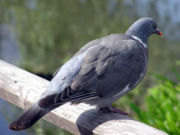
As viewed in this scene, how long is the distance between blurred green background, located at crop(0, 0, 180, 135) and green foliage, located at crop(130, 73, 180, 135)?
4.56ft

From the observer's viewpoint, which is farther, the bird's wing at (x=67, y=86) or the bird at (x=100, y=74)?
the bird at (x=100, y=74)

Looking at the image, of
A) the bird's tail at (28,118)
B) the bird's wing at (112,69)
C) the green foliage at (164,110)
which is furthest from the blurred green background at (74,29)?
the bird's tail at (28,118)

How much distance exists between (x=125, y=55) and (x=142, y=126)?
633mm

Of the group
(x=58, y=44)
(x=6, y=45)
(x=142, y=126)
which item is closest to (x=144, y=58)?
(x=142, y=126)

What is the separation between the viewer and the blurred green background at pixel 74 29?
6.54 metres

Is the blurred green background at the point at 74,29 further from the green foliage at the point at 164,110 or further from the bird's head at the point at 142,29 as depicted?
the bird's head at the point at 142,29

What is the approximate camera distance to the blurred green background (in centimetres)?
654

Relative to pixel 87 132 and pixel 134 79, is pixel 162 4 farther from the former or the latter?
pixel 87 132

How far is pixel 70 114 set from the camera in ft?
9.02

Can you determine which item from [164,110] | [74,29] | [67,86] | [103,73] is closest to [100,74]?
[103,73]

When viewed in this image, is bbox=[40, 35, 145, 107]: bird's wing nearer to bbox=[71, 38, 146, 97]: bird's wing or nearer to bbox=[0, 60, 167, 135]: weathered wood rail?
bbox=[71, 38, 146, 97]: bird's wing

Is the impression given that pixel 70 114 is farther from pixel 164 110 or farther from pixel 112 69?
pixel 164 110

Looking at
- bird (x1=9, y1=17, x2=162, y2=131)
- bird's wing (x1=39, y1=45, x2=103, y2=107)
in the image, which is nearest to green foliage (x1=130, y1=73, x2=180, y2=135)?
bird (x1=9, y1=17, x2=162, y2=131)

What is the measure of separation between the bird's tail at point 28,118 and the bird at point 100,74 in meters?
0.03
